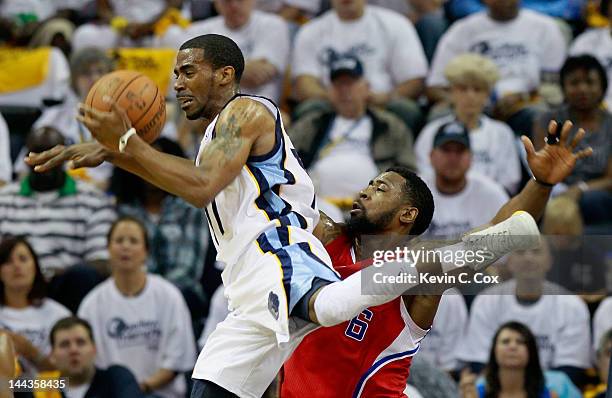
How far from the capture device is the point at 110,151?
18.2 ft

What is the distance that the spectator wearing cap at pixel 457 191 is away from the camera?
1018cm

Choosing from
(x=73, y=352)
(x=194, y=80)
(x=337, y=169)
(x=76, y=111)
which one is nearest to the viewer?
(x=194, y=80)

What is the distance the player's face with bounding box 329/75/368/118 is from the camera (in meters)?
10.8

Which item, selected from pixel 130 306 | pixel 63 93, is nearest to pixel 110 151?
pixel 130 306

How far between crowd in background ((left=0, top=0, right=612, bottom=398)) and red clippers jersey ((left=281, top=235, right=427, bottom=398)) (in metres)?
2.12

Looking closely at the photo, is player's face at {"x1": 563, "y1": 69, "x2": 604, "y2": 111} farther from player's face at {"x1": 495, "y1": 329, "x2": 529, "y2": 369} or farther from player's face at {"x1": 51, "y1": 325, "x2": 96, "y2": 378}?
player's face at {"x1": 51, "y1": 325, "x2": 96, "y2": 378}

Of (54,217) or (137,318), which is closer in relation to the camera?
(137,318)

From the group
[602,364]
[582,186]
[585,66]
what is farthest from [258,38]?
[602,364]

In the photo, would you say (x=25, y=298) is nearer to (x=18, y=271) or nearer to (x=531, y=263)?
(x=18, y=271)

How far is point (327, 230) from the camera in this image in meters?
6.59

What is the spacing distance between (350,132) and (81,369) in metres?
3.15

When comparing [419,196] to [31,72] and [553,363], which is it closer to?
[553,363]

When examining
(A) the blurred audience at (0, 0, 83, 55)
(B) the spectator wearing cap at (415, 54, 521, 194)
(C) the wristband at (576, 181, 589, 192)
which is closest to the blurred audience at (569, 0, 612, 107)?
(B) the spectator wearing cap at (415, 54, 521, 194)

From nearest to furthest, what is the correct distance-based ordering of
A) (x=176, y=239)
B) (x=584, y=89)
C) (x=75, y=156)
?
(x=75, y=156)
(x=176, y=239)
(x=584, y=89)
